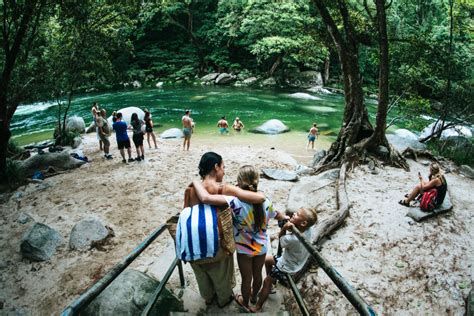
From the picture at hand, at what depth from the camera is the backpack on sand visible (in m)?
5.56

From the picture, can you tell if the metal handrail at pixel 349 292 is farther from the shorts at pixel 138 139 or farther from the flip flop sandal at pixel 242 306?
the shorts at pixel 138 139

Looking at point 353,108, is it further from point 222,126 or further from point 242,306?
point 222,126

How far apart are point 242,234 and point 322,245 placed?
2.57 m

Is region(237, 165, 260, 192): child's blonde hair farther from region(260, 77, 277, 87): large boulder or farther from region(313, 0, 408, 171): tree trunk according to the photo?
region(260, 77, 277, 87): large boulder

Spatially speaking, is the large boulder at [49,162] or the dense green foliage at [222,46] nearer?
the dense green foliage at [222,46]

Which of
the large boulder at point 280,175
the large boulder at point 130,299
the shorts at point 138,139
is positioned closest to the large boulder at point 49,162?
the shorts at point 138,139

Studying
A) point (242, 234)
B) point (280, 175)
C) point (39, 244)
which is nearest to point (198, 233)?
point (242, 234)

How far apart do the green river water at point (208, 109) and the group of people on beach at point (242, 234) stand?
12059 millimetres

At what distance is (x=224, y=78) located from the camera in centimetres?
3319

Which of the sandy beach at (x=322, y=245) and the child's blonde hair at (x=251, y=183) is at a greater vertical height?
the child's blonde hair at (x=251, y=183)

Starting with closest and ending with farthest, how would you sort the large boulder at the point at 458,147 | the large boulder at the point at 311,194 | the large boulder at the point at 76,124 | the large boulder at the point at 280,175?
the large boulder at the point at 311,194, the large boulder at the point at 280,175, the large boulder at the point at 458,147, the large boulder at the point at 76,124

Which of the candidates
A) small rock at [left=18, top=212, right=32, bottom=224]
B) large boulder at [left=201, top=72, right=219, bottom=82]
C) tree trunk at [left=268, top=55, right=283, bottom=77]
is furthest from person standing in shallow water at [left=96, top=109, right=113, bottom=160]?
tree trunk at [left=268, top=55, right=283, bottom=77]

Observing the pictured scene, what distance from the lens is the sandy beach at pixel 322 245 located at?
4.07 m

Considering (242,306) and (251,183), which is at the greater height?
(251,183)
